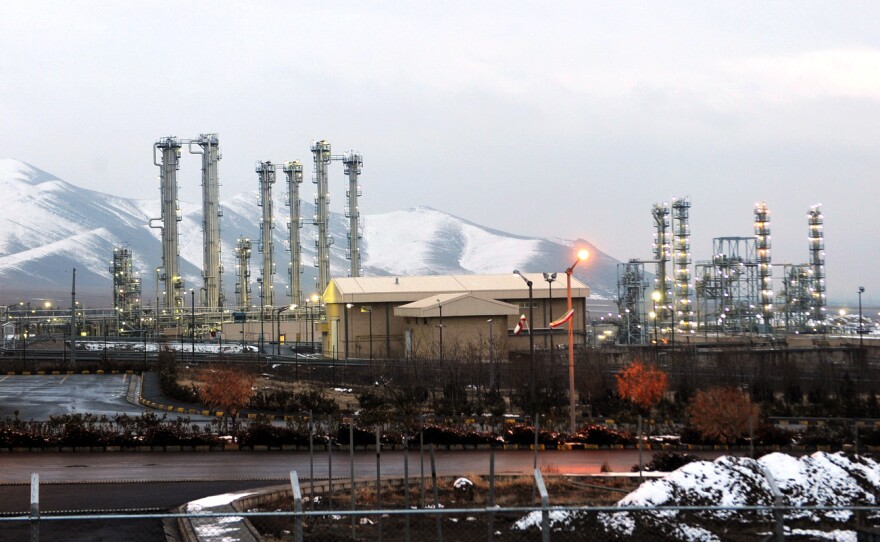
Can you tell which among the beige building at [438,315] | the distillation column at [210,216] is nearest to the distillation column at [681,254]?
the beige building at [438,315]

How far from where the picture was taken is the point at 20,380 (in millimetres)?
55031

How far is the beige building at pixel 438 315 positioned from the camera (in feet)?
211

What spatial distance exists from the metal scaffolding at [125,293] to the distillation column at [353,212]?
21835 millimetres

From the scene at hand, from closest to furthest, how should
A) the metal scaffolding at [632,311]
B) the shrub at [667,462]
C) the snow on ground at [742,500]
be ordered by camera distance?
1. the snow on ground at [742,500]
2. the shrub at [667,462]
3. the metal scaffolding at [632,311]

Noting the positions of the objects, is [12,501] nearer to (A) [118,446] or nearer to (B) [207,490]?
(B) [207,490]

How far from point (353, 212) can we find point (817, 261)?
145 feet

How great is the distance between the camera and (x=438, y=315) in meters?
64.3

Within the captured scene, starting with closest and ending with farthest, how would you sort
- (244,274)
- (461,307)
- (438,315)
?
(438,315), (461,307), (244,274)

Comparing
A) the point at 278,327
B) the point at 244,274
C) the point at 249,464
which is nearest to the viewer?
the point at 249,464

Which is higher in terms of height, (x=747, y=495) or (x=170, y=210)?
(x=170, y=210)

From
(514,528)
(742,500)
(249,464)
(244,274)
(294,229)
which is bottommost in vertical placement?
(249,464)

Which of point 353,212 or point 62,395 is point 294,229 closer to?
point 353,212

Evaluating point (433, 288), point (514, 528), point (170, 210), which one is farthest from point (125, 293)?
point (514, 528)

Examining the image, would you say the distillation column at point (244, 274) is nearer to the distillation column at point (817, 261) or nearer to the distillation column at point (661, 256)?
the distillation column at point (661, 256)
